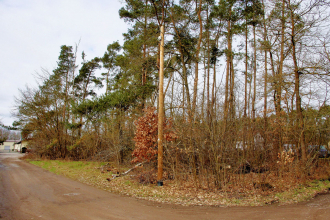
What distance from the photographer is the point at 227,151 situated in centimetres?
814

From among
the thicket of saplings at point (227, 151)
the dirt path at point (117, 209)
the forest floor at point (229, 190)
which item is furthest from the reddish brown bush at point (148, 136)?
the dirt path at point (117, 209)

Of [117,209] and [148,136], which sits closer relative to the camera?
[117,209]

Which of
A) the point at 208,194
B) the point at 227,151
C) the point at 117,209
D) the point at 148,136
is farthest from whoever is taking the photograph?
the point at 148,136

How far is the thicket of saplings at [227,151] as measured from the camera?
816 cm

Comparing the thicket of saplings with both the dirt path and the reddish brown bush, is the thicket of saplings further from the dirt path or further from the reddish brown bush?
the dirt path

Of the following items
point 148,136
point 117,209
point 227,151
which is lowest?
point 117,209

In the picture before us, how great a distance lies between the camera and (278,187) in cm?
872

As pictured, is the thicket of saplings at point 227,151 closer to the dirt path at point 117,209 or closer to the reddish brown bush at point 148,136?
the reddish brown bush at point 148,136

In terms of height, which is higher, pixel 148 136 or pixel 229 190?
pixel 148 136

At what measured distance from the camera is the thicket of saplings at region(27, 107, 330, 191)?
8.16 meters

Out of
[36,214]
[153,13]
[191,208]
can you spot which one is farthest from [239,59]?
[36,214]

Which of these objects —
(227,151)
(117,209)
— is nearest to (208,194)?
(227,151)

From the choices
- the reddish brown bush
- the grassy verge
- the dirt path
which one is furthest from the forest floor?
the reddish brown bush

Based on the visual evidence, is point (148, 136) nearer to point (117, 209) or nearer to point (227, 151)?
point (227, 151)
